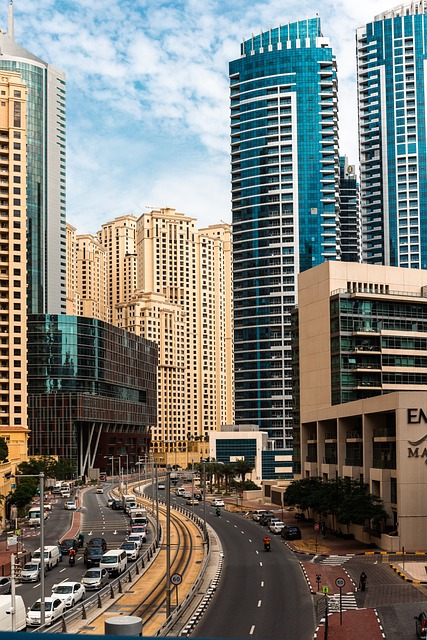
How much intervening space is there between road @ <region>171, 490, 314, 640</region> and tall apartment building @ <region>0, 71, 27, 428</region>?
237ft

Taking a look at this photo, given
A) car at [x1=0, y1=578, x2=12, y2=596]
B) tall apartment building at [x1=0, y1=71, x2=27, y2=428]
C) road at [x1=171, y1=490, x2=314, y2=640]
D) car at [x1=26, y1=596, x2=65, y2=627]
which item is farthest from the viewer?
tall apartment building at [x1=0, y1=71, x2=27, y2=428]

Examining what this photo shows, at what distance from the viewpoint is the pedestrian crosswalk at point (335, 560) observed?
8012cm

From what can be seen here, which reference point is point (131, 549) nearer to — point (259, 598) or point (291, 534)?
point (291, 534)

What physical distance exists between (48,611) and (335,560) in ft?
114

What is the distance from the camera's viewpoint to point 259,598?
6288 cm

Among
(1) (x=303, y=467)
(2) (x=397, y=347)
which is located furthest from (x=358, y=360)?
(1) (x=303, y=467)

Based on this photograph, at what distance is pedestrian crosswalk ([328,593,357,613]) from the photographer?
6009 cm

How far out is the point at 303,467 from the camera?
418 feet

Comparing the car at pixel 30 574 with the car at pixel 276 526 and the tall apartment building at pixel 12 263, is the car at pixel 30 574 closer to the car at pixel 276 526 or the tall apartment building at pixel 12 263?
the car at pixel 276 526

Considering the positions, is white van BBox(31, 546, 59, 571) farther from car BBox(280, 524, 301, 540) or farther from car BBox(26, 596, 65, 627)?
car BBox(280, 524, 301, 540)

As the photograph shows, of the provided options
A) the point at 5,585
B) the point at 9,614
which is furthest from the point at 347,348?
the point at 9,614

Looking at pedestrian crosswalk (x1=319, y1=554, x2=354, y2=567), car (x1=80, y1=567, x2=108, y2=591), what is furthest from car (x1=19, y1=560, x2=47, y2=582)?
pedestrian crosswalk (x1=319, y1=554, x2=354, y2=567)

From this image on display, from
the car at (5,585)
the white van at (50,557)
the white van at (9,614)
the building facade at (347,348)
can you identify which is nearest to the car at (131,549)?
the white van at (50,557)

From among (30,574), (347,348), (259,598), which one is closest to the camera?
(259,598)
